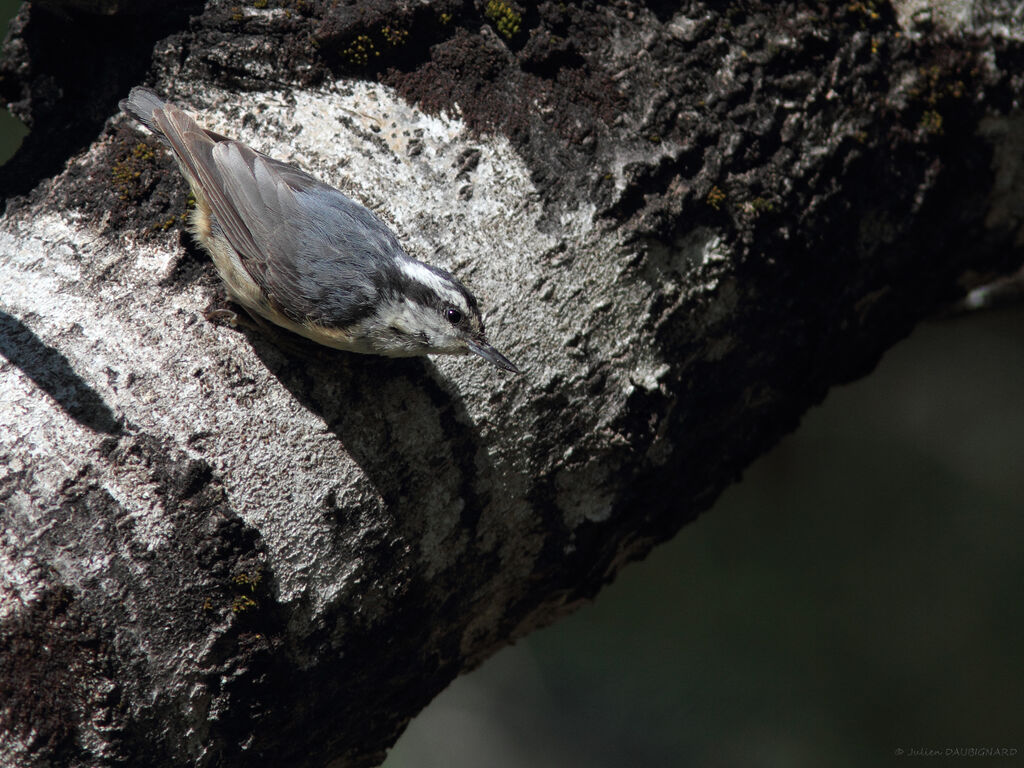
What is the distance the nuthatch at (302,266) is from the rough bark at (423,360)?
0.17 ft

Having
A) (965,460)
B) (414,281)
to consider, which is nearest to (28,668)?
(414,281)

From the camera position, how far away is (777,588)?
466 centimetres

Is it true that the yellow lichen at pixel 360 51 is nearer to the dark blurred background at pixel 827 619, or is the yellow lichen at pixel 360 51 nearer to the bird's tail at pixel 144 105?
the bird's tail at pixel 144 105

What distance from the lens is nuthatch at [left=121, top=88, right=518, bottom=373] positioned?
6.36 feet

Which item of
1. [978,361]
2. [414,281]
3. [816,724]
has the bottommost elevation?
[816,724]

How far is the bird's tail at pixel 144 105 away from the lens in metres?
1.96

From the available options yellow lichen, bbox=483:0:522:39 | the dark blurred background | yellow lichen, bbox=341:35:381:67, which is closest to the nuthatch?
yellow lichen, bbox=341:35:381:67

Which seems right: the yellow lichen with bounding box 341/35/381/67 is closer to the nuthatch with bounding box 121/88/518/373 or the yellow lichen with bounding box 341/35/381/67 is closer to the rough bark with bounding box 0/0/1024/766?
the rough bark with bounding box 0/0/1024/766

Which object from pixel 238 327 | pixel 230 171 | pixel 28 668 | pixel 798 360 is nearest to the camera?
pixel 28 668

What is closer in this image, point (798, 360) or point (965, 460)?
point (798, 360)

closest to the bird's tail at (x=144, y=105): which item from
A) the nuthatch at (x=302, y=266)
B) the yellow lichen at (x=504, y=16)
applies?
the nuthatch at (x=302, y=266)

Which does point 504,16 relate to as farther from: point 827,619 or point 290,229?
point 827,619

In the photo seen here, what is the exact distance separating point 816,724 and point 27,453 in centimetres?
413

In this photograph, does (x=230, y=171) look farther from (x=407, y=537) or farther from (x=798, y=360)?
(x=798, y=360)
